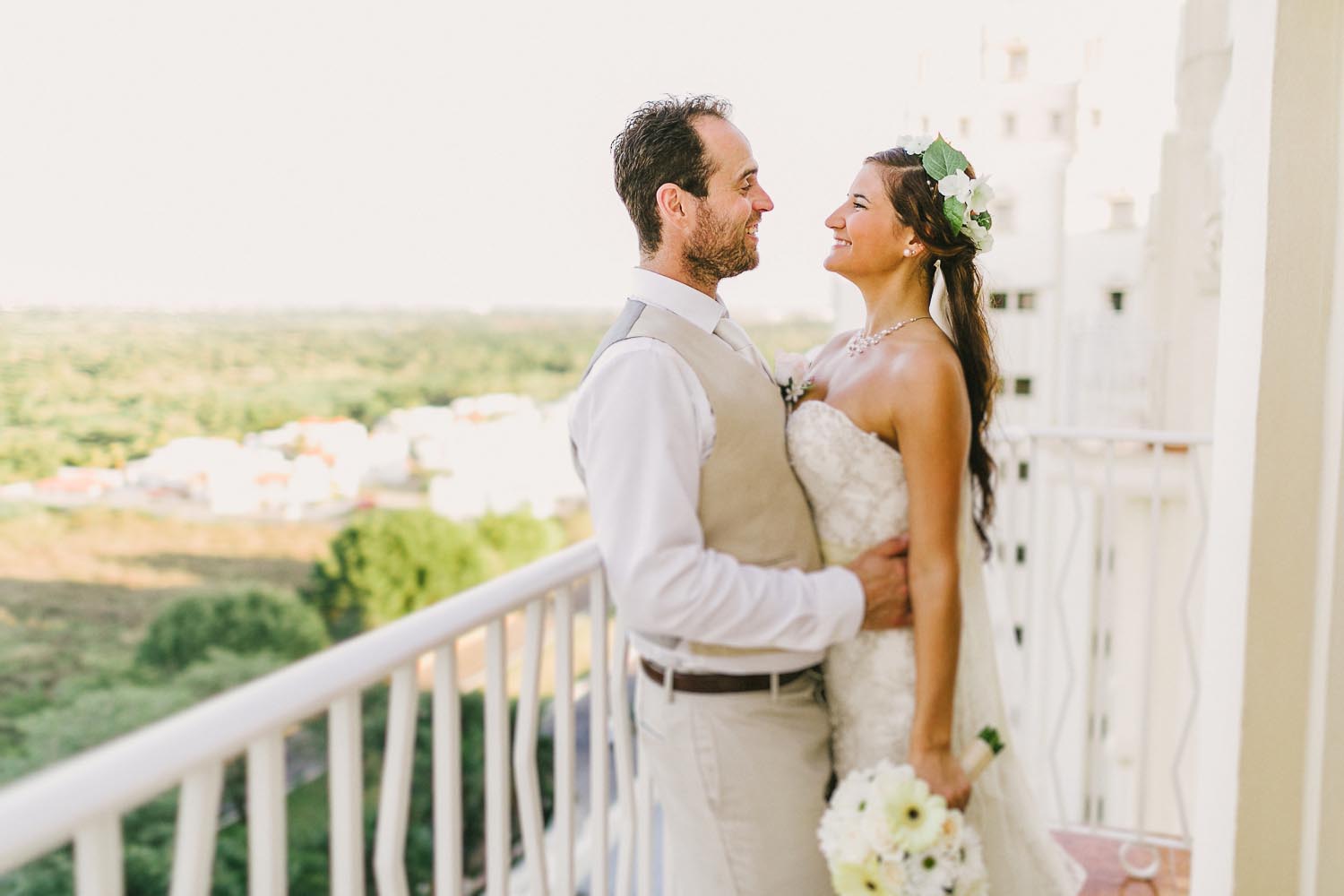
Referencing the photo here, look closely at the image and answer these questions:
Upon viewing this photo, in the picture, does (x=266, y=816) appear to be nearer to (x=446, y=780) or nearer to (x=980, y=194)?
(x=446, y=780)

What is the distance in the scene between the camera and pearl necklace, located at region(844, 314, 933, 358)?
1.81 meters

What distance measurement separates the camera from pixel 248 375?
29.3 m

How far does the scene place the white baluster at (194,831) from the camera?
39.3 inches

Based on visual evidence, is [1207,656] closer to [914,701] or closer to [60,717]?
[914,701]

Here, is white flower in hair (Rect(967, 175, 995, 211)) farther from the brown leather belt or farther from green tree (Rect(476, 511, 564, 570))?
green tree (Rect(476, 511, 564, 570))

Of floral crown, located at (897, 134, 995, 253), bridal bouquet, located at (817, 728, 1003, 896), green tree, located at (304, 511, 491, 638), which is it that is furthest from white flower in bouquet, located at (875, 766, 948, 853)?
green tree, located at (304, 511, 491, 638)

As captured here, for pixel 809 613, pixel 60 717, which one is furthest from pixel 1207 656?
pixel 60 717

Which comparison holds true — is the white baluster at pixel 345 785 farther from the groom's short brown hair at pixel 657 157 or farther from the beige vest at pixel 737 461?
the groom's short brown hair at pixel 657 157

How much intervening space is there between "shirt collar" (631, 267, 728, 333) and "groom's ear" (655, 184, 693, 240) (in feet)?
0.27

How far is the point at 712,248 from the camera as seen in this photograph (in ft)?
5.54

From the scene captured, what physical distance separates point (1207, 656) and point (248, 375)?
29870 mm

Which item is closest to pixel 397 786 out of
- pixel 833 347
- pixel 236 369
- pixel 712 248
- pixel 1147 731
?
pixel 712 248

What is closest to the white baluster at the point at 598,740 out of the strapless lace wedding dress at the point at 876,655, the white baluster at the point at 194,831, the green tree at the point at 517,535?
the strapless lace wedding dress at the point at 876,655

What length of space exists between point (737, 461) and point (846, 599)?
25 cm
